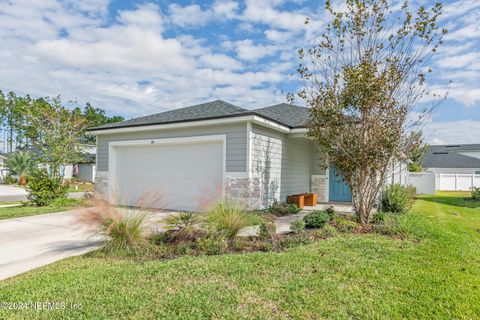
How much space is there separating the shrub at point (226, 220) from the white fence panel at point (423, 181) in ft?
58.4

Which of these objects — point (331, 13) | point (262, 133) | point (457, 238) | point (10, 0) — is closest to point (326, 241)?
point (457, 238)

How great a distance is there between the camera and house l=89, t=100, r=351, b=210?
898cm

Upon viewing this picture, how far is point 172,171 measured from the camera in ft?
34.8

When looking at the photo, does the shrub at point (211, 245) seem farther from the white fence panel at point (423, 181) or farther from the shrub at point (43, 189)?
the white fence panel at point (423, 181)

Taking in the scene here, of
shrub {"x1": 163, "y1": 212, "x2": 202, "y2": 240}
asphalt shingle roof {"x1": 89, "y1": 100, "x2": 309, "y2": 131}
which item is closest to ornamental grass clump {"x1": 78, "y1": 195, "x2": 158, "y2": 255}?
shrub {"x1": 163, "y1": 212, "x2": 202, "y2": 240}

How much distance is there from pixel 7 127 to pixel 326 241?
4956 centimetres

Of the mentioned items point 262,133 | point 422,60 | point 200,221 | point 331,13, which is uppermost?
point 331,13

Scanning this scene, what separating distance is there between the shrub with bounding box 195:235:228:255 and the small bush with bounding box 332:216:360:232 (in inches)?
119

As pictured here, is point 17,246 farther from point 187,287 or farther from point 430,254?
point 430,254

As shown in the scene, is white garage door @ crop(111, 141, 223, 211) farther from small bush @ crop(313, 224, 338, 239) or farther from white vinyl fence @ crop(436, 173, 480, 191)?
white vinyl fence @ crop(436, 173, 480, 191)

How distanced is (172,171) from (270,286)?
776cm

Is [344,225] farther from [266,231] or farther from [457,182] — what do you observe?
[457,182]

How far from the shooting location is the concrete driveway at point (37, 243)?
4.68 meters

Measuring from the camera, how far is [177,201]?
34.4ft
